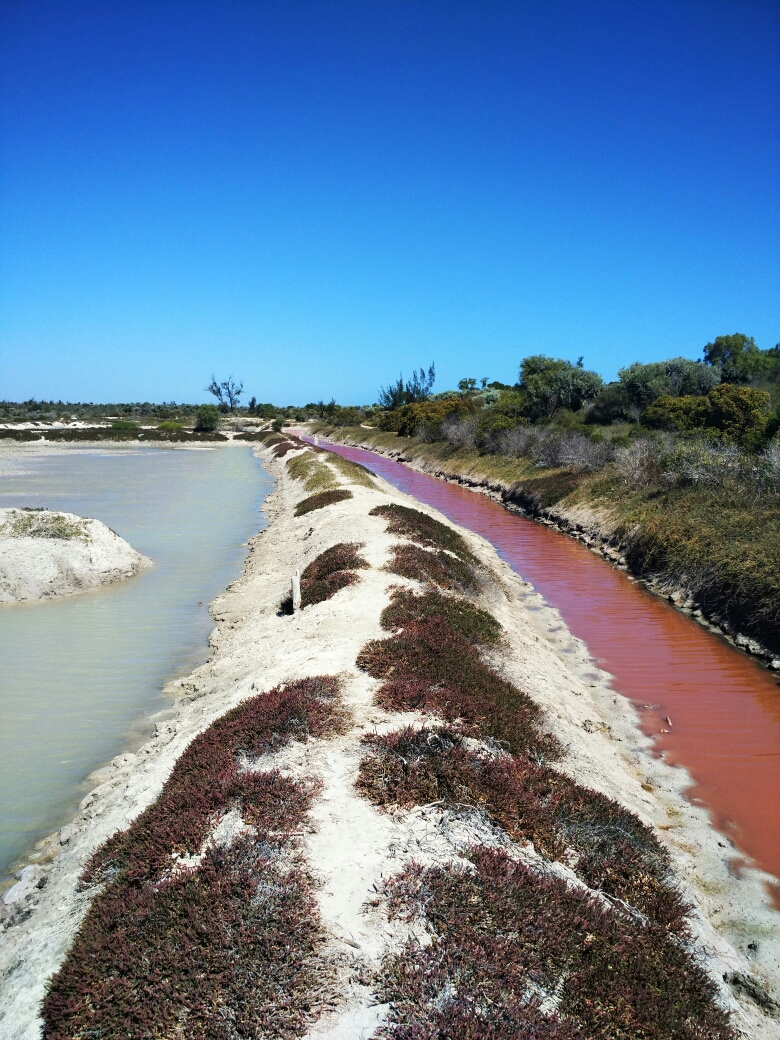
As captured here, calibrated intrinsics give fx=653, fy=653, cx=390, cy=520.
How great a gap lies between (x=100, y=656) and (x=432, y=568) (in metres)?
7.43

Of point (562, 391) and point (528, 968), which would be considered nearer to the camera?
point (528, 968)

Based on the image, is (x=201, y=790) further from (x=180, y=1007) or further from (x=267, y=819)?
(x=180, y=1007)

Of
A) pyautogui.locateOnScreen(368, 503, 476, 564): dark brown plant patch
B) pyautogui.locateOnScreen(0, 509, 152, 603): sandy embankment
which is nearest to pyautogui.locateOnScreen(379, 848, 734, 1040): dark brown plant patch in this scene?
pyautogui.locateOnScreen(368, 503, 476, 564): dark brown plant patch

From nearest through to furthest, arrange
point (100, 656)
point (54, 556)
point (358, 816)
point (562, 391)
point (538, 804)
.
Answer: point (358, 816) < point (538, 804) < point (100, 656) < point (54, 556) < point (562, 391)

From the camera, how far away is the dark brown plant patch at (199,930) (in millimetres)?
4133

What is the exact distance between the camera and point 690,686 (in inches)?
500

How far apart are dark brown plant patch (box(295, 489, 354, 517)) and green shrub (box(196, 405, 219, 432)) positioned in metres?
78.0

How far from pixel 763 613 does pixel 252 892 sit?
1358 cm

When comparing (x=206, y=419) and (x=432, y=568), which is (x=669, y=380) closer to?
(x=432, y=568)

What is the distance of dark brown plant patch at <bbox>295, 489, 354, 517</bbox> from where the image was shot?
89.1ft

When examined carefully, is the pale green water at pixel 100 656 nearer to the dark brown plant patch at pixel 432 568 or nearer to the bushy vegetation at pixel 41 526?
the bushy vegetation at pixel 41 526

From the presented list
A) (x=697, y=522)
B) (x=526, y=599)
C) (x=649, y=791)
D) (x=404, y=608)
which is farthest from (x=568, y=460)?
(x=649, y=791)

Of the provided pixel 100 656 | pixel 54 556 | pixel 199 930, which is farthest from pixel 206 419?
pixel 199 930

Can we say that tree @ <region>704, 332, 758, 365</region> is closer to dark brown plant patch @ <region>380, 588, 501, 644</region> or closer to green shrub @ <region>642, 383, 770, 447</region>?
green shrub @ <region>642, 383, 770, 447</region>
